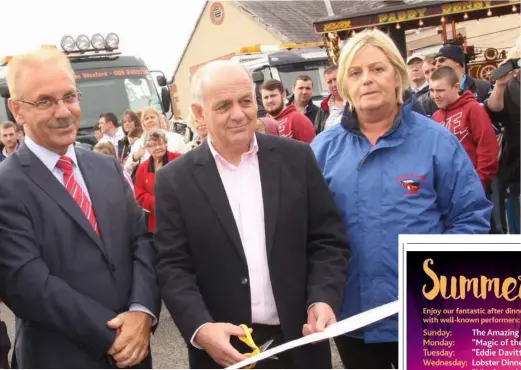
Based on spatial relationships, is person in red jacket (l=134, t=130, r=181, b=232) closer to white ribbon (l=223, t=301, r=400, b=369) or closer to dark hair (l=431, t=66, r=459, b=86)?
dark hair (l=431, t=66, r=459, b=86)

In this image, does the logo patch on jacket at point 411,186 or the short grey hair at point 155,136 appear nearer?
the logo patch on jacket at point 411,186

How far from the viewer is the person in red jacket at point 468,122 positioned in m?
4.81

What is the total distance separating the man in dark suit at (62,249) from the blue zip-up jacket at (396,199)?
0.79 m

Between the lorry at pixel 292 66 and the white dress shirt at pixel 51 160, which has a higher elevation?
the lorry at pixel 292 66

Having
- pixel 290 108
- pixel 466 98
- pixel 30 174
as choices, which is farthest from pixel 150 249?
pixel 290 108

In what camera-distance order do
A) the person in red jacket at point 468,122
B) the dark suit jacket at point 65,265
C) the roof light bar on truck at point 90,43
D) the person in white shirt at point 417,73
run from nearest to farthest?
1. the dark suit jacket at point 65,265
2. the person in red jacket at point 468,122
3. the person in white shirt at point 417,73
4. the roof light bar on truck at point 90,43

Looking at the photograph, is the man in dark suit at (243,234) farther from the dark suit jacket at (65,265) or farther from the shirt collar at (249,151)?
the dark suit jacket at (65,265)

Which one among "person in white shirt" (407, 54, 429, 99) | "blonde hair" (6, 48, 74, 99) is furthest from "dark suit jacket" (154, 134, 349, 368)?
"person in white shirt" (407, 54, 429, 99)

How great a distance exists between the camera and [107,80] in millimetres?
11227

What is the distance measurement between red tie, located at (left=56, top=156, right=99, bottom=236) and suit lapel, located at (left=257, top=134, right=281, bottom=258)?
0.62m

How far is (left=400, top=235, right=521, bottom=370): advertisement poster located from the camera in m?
1.25

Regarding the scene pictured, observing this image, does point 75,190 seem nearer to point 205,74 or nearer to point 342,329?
point 205,74

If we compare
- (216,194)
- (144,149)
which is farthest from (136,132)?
(216,194)

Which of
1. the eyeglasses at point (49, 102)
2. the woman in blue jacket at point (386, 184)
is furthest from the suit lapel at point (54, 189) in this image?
the woman in blue jacket at point (386, 184)
